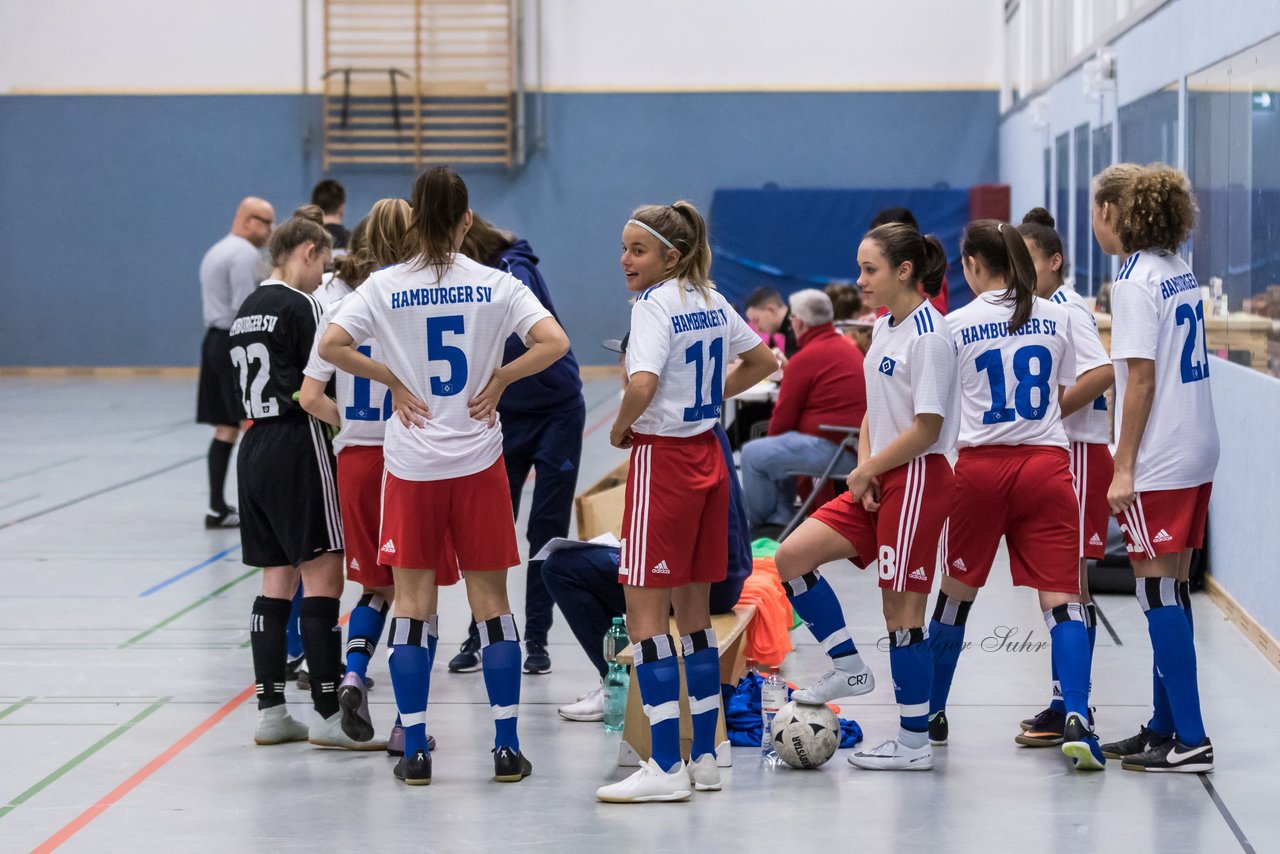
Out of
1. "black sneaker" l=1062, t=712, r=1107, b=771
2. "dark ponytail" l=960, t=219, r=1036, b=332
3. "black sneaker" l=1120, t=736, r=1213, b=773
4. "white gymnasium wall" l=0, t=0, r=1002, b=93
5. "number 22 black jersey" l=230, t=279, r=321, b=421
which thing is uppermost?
"white gymnasium wall" l=0, t=0, r=1002, b=93

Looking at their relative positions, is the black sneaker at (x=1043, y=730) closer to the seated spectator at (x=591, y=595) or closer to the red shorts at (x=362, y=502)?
the seated spectator at (x=591, y=595)

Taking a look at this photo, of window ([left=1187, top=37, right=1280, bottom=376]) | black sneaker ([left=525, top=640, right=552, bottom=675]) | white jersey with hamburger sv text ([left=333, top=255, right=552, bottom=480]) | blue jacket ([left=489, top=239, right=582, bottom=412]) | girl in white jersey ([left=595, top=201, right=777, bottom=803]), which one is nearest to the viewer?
girl in white jersey ([left=595, top=201, right=777, bottom=803])

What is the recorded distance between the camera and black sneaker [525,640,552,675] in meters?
4.80

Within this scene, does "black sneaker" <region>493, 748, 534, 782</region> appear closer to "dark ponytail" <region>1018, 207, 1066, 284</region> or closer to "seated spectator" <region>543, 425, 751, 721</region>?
"seated spectator" <region>543, 425, 751, 721</region>

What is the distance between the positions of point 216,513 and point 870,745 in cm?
449

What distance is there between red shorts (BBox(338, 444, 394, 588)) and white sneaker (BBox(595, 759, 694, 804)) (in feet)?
3.09

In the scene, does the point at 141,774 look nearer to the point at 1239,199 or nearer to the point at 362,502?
the point at 362,502

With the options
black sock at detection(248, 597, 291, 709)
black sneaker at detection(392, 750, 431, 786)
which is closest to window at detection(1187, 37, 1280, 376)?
black sneaker at detection(392, 750, 431, 786)

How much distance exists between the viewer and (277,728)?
159 inches

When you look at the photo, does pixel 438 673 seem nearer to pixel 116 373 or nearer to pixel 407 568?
pixel 407 568

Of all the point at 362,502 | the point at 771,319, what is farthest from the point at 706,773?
the point at 771,319

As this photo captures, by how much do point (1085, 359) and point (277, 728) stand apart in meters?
2.41

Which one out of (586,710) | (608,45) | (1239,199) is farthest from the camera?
(608,45)

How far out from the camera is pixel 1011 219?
14.5m
